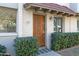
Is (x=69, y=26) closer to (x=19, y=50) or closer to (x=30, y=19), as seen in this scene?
(x=30, y=19)

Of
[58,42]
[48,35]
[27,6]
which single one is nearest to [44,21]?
[48,35]

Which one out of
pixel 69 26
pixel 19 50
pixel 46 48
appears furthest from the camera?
pixel 69 26

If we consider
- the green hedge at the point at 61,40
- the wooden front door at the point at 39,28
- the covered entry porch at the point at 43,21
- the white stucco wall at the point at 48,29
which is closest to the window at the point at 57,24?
the covered entry porch at the point at 43,21

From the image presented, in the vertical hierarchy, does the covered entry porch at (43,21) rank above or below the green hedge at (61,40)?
above

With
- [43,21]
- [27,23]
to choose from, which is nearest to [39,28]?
[43,21]

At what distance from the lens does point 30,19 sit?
33.2ft

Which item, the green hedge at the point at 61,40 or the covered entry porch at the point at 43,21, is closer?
the covered entry porch at the point at 43,21

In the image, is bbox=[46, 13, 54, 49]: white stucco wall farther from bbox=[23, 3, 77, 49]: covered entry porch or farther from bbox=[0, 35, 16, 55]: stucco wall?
bbox=[0, 35, 16, 55]: stucco wall

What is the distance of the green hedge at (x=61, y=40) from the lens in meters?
11.2

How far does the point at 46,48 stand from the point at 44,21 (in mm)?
1927

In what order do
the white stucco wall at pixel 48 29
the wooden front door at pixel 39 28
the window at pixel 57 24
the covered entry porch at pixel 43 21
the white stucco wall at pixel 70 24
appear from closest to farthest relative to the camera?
the covered entry porch at pixel 43 21 → the wooden front door at pixel 39 28 → the white stucco wall at pixel 48 29 → the window at pixel 57 24 → the white stucco wall at pixel 70 24

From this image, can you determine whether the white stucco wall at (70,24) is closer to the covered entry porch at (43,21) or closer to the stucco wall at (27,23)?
the covered entry porch at (43,21)

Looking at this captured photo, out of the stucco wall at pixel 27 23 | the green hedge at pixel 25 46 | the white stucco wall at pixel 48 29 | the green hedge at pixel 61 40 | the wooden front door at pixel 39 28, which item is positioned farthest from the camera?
the white stucco wall at pixel 48 29

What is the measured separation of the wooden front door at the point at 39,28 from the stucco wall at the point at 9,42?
216 cm
